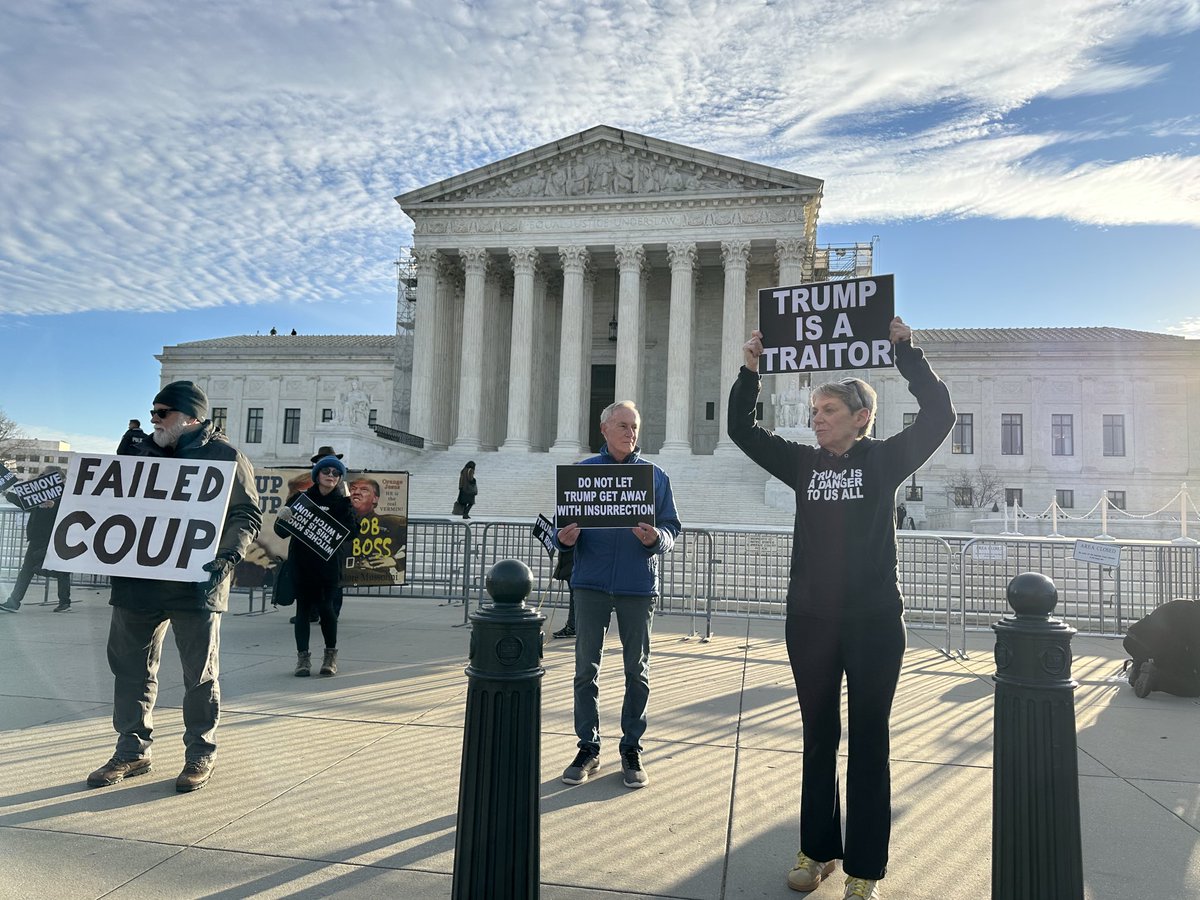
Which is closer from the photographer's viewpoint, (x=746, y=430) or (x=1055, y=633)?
(x=1055, y=633)

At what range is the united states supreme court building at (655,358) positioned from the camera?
35906mm

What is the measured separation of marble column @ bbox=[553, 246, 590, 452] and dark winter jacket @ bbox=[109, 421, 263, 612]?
109ft

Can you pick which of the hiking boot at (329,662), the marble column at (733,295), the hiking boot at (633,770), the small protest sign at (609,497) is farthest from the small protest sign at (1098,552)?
the marble column at (733,295)

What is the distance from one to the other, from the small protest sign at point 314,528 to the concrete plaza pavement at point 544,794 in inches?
45.8

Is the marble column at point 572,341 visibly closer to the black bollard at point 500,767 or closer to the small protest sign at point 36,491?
the small protest sign at point 36,491

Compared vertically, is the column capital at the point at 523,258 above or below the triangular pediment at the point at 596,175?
below

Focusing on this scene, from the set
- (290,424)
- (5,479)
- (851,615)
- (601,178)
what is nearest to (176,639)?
(851,615)

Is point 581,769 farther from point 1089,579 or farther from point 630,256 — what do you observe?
point 630,256

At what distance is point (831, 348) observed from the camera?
5.14 m

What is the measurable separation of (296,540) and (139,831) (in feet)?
12.5

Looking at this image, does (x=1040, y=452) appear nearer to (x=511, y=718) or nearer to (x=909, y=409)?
(x=909, y=409)

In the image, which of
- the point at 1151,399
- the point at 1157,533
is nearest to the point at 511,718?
the point at 1157,533

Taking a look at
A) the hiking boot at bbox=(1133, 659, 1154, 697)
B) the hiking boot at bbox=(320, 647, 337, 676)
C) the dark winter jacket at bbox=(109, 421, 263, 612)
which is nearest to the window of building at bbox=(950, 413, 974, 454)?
the hiking boot at bbox=(1133, 659, 1154, 697)

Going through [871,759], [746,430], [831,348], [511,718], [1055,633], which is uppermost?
[831,348]
